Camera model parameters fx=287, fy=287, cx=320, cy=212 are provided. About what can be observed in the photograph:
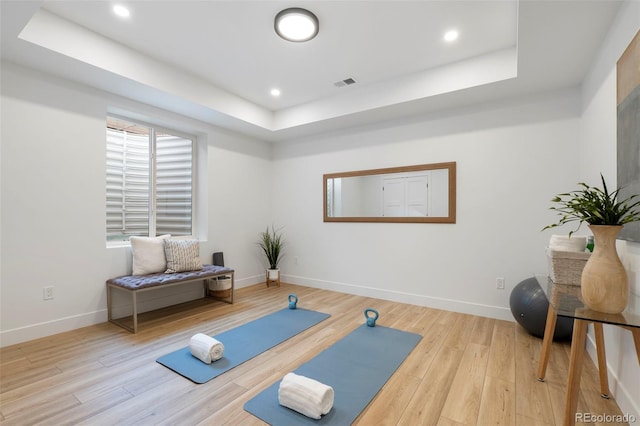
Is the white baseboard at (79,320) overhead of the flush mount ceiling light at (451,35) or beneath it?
beneath

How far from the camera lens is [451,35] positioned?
2719 mm

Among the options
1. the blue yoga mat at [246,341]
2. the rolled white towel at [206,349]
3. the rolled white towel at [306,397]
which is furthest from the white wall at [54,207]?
the rolled white towel at [306,397]

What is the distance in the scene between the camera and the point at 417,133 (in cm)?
389

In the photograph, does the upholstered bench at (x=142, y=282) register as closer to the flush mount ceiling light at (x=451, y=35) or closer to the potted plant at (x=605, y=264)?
the potted plant at (x=605, y=264)

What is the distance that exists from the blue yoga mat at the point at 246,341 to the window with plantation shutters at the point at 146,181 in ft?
6.50

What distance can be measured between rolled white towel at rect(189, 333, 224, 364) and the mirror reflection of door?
2.76 metres

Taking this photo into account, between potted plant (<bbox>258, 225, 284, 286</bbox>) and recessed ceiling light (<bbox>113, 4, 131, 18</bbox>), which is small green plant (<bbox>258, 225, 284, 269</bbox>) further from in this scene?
recessed ceiling light (<bbox>113, 4, 131, 18</bbox>)

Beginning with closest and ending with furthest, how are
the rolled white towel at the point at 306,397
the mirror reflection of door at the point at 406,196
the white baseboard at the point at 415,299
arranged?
the rolled white towel at the point at 306,397 → the white baseboard at the point at 415,299 → the mirror reflection of door at the point at 406,196

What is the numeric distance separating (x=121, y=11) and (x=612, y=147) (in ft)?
13.1

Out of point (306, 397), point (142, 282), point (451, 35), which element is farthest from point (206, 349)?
point (451, 35)

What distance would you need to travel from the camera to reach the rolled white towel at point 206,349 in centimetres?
224

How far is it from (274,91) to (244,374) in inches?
134

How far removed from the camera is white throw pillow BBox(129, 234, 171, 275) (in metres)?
3.35

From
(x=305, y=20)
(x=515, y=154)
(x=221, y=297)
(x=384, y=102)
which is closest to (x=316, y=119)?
(x=384, y=102)
